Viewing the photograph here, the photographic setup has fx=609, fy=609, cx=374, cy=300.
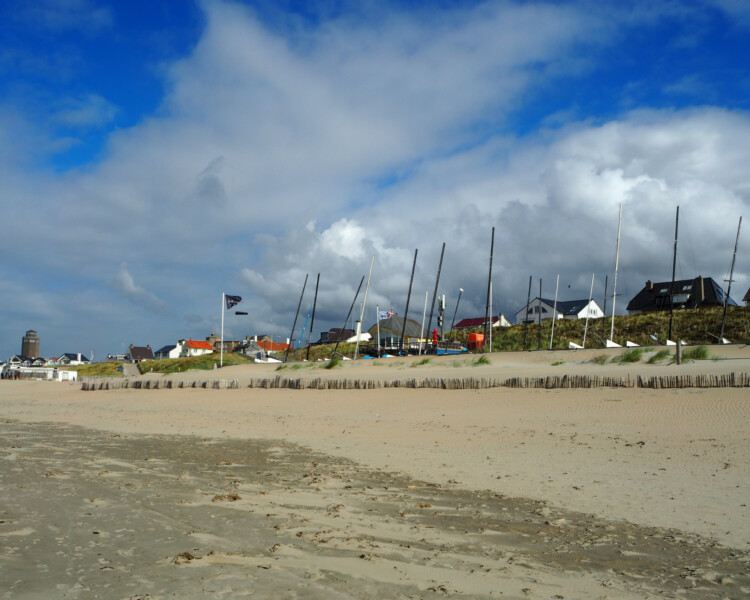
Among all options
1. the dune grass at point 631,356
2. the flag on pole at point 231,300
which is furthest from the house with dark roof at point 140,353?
the dune grass at point 631,356

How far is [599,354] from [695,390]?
12172mm

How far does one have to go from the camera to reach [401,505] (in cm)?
688

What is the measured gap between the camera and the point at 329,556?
16.5ft

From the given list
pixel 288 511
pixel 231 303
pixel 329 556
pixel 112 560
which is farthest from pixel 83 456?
pixel 231 303

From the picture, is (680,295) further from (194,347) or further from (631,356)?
(194,347)

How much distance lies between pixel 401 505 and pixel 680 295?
7445 centimetres

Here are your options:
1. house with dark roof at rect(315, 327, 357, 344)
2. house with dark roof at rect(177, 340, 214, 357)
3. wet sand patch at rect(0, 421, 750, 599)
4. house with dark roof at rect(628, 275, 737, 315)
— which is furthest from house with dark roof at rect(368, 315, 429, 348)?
wet sand patch at rect(0, 421, 750, 599)

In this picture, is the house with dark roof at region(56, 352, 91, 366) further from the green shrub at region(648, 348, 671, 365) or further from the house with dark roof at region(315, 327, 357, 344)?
the green shrub at region(648, 348, 671, 365)

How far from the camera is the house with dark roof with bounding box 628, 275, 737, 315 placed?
67062mm

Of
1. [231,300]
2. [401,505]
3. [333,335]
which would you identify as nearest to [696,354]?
[401,505]

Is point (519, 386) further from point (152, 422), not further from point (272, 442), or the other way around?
point (152, 422)

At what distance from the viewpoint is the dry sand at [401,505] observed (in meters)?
4.53

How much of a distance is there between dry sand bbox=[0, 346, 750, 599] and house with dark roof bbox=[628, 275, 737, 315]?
189ft

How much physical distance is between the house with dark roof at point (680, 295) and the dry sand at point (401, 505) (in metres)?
57.5
